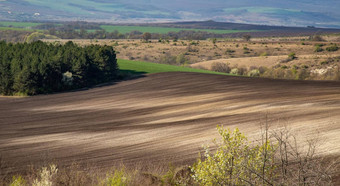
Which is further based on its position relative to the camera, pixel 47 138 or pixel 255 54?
pixel 255 54

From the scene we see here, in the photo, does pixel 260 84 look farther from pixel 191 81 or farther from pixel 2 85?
pixel 2 85

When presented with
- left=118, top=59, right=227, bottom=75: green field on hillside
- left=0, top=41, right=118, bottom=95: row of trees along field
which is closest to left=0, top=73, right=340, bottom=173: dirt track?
left=0, top=41, right=118, bottom=95: row of trees along field

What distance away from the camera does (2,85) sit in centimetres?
6081

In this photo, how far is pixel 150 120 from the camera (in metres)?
34.7

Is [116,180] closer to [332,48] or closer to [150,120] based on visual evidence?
[150,120]

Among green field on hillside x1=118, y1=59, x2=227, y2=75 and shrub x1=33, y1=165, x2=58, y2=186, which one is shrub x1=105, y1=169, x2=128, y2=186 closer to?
shrub x1=33, y1=165, x2=58, y2=186

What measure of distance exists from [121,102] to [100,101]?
3369 mm

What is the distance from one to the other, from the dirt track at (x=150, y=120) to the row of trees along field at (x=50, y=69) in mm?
4493

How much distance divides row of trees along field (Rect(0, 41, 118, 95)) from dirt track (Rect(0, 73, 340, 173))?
4.49 metres

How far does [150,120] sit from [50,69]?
106 ft

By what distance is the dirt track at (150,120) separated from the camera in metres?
24.3

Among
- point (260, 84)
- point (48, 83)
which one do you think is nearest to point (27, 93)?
point (48, 83)

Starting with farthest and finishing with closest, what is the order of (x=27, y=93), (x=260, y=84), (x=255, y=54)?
(x=255, y=54) → (x=27, y=93) → (x=260, y=84)

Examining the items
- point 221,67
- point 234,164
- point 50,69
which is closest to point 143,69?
point 221,67
